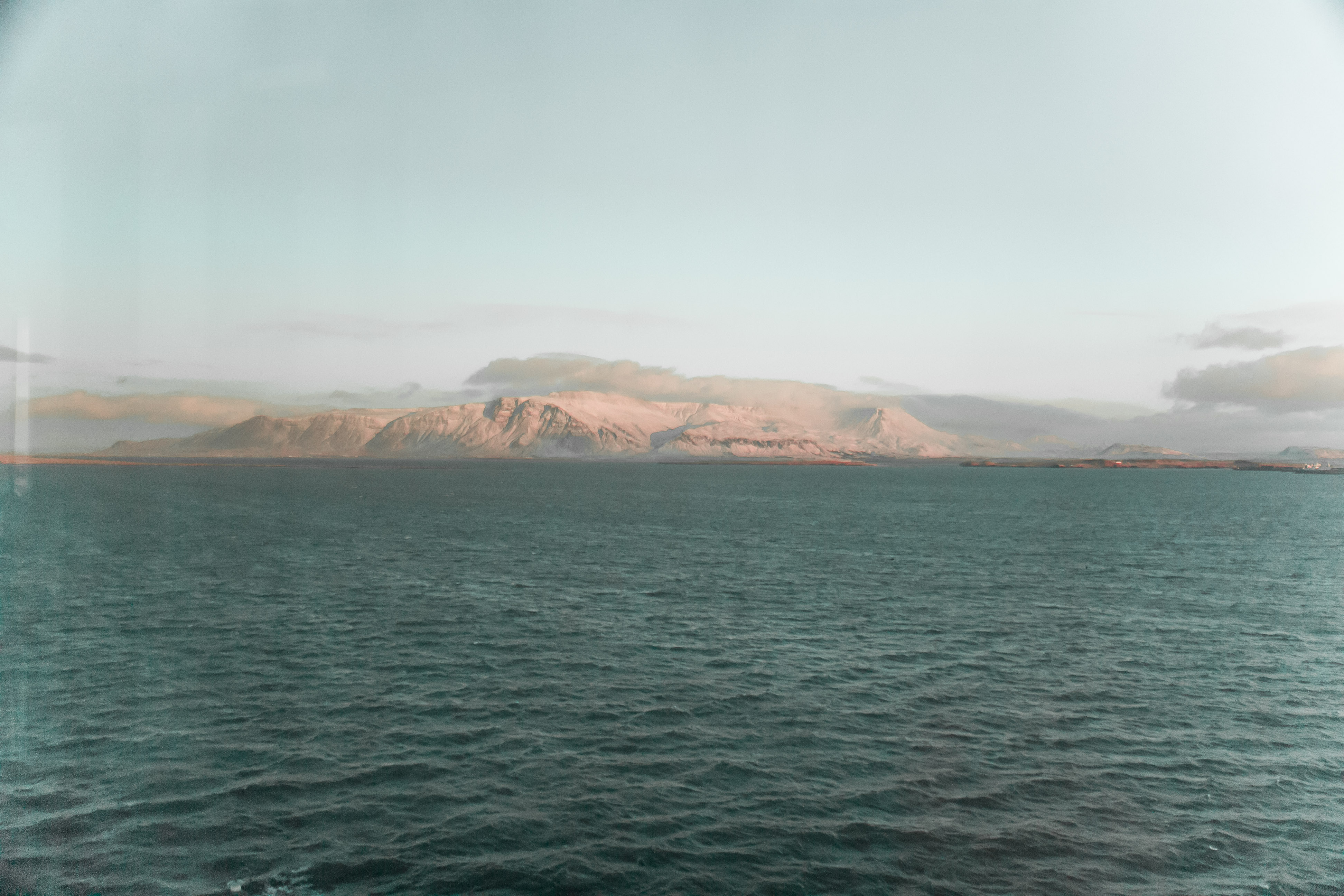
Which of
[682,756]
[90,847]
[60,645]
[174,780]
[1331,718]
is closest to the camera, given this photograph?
[90,847]

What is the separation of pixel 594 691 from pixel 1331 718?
37346 mm

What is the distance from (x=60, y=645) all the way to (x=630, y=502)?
481 feet

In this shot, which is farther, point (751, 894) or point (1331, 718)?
point (1331, 718)

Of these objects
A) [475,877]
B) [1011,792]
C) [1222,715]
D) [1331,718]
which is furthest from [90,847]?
[1331,718]

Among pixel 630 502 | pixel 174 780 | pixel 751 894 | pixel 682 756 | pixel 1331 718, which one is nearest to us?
pixel 751 894

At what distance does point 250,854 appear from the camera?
77.7ft

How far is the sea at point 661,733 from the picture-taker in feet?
78.7

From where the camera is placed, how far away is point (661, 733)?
34031 millimetres

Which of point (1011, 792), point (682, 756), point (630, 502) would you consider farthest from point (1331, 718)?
point (630, 502)

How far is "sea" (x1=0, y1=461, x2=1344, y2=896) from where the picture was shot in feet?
78.7

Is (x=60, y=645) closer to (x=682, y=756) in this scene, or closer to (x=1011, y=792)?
(x=682, y=756)

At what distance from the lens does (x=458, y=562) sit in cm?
8231

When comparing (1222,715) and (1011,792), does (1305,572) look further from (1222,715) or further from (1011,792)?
(1011,792)

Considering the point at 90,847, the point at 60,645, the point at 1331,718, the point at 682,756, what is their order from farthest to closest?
the point at 60,645 < the point at 1331,718 < the point at 682,756 < the point at 90,847
